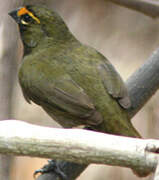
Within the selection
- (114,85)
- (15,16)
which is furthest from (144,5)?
(15,16)

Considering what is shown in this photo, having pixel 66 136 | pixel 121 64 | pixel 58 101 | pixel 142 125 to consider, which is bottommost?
pixel 142 125

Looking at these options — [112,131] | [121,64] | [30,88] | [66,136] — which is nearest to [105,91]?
[112,131]

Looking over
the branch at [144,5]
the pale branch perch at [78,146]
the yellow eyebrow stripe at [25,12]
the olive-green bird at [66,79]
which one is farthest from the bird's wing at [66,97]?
the pale branch perch at [78,146]

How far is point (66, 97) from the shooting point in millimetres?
2846

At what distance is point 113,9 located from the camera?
5215 mm

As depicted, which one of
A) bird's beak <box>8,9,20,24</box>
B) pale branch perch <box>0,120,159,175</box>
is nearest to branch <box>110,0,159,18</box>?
bird's beak <box>8,9,20,24</box>

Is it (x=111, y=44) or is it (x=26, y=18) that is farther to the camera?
(x=111, y=44)

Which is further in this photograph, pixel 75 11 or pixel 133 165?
pixel 75 11

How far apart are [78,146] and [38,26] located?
1499 millimetres

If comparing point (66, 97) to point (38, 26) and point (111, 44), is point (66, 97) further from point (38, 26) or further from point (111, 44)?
point (111, 44)

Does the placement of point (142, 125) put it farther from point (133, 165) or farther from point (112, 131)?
point (133, 165)

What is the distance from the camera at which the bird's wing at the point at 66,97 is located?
2785 mm

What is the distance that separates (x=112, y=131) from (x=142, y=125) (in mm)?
2335

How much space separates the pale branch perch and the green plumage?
88cm
